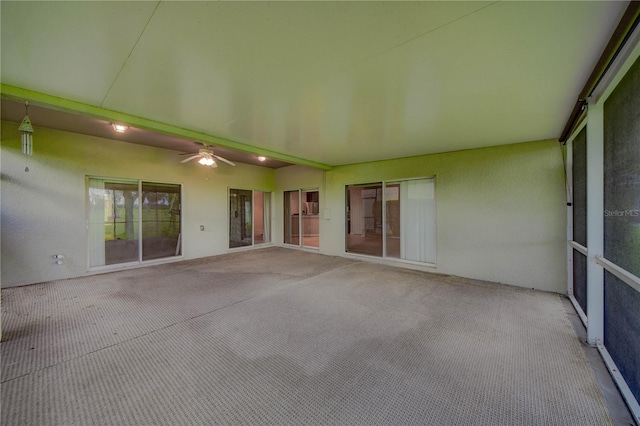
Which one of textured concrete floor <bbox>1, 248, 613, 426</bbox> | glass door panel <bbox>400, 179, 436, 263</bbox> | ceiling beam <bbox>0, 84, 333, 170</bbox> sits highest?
ceiling beam <bbox>0, 84, 333, 170</bbox>

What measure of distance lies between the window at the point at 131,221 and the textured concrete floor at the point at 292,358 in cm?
131

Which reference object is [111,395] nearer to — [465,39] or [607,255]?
[465,39]

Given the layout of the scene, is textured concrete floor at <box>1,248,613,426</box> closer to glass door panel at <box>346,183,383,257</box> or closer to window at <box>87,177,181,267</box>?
window at <box>87,177,181,267</box>

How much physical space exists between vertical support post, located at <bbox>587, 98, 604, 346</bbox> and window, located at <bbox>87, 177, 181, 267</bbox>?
7.09 metres

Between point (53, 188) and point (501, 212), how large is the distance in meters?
7.94

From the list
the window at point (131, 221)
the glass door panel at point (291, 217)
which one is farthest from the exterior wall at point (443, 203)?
the glass door panel at point (291, 217)

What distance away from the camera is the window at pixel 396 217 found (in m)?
5.14

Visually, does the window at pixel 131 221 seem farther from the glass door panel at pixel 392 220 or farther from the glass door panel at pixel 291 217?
the glass door panel at pixel 392 220

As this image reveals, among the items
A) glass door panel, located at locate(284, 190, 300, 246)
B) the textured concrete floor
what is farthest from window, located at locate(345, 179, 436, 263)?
glass door panel, located at locate(284, 190, 300, 246)

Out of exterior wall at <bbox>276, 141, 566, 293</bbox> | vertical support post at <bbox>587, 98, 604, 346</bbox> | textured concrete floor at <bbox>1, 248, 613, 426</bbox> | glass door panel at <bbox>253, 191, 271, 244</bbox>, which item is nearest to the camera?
textured concrete floor at <bbox>1, 248, 613, 426</bbox>

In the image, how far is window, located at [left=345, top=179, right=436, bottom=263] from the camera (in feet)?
16.9

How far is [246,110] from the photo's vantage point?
2.90 metres

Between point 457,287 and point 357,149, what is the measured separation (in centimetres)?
306

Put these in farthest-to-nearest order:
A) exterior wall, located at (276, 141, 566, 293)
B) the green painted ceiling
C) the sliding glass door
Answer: the sliding glass door, exterior wall, located at (276, 141, 566, 293), the green painted ceiling
